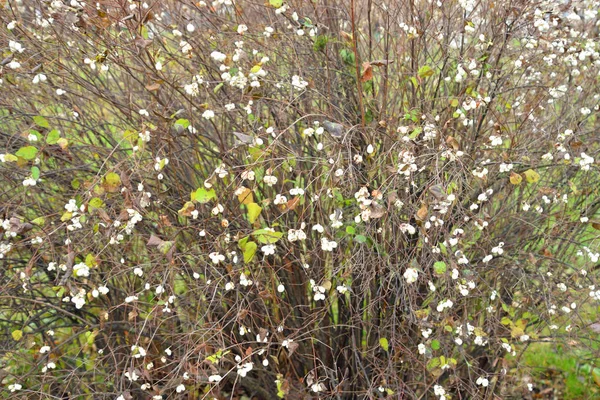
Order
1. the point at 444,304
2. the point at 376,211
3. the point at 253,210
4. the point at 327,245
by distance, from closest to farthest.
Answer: the point at 376,211, the point at 253,210, the point at 327,245, the point at 444,304

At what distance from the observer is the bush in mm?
2953

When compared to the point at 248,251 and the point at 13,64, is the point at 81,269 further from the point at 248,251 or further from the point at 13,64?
the point at 13,64

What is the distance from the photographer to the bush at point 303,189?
9.69 ft

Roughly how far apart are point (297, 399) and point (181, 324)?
29.4 inches

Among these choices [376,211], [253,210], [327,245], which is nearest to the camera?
[376,211]

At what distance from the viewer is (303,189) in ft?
9.38

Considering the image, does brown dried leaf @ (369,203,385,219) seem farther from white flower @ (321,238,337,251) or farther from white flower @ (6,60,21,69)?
white flower @ (6,60,21,69)

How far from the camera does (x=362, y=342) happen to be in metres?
3.63

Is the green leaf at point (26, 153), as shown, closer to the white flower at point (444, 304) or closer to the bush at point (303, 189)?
the bush at point (303, 189)

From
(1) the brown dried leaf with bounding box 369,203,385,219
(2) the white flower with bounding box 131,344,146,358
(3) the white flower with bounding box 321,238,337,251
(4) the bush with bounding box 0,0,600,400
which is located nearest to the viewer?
(1) the brown dried leaf with bounding box 369,203,385,219

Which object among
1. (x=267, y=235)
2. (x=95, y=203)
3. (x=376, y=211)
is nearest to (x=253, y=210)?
(x=267, y=235)

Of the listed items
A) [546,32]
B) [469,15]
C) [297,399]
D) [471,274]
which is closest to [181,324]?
[297,399]

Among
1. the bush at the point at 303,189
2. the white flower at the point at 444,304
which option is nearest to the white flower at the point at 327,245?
the bush at the point at 303,189

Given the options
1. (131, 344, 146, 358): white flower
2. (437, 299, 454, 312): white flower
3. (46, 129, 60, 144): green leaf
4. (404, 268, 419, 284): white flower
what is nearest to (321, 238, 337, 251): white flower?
(404, 268, 419, 284): white flower
